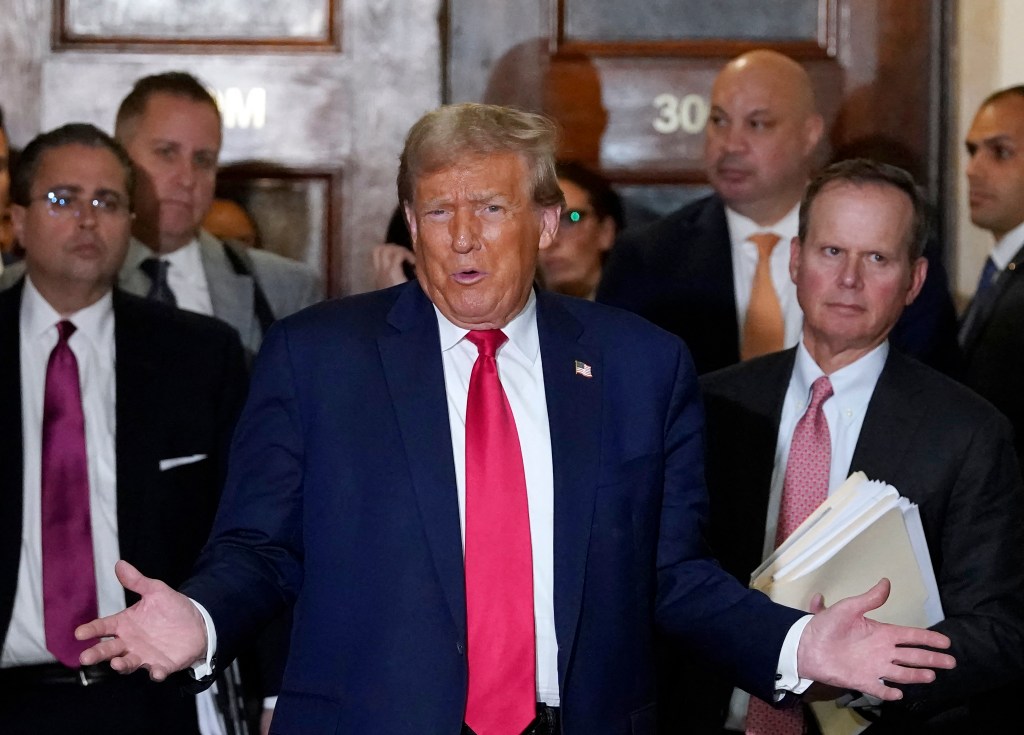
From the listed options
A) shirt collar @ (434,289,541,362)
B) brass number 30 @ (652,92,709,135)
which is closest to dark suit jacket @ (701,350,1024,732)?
shirt collar @ (434,289,541,362)

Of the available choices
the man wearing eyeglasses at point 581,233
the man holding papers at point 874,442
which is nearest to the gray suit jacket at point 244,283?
the man wearing eyeglasses at point 581,233

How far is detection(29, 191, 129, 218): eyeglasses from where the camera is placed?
3604 mm

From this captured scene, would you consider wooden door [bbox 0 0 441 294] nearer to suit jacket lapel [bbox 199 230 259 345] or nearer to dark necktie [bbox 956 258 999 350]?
suit jacket lapel [bbox 199 230 259 345]

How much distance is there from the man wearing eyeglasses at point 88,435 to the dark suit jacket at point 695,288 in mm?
1026

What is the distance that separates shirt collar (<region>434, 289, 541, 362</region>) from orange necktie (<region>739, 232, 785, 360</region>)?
4.78 ft

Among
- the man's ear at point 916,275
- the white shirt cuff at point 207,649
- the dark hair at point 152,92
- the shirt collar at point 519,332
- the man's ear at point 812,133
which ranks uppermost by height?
the dark hair at point 152,92

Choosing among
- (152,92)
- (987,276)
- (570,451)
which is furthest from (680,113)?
(570,451)

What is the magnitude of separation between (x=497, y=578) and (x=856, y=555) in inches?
26.5

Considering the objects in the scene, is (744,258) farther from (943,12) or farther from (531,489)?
(531,489)

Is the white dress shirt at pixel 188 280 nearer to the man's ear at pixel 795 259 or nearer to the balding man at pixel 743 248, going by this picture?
the balding man at pixel 743 248

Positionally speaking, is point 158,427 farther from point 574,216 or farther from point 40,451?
point 574,216

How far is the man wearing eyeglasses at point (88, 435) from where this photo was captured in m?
3.25

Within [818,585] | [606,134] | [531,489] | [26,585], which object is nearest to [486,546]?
[531,489]

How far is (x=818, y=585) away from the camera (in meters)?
2.67
